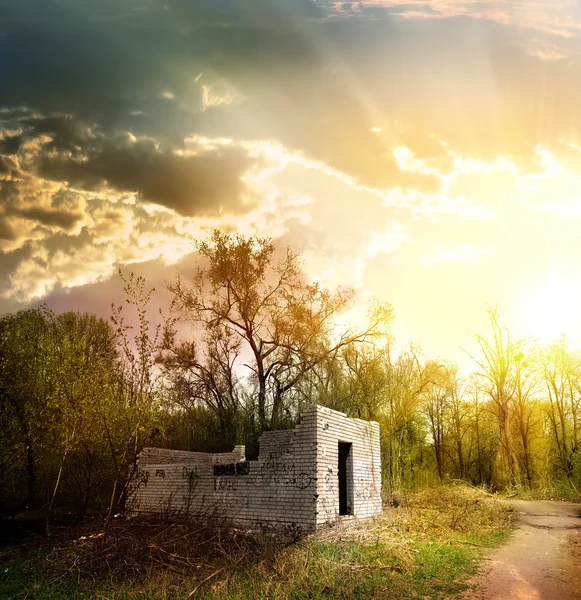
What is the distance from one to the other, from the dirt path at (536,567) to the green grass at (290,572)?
1.25ft

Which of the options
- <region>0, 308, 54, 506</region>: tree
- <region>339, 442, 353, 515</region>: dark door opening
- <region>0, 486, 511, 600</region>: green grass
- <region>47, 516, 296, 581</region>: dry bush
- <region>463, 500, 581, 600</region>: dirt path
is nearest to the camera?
<region>0, 486, 511, 600</region>: green grass

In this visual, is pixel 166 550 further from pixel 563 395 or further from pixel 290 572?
pixel 563 395

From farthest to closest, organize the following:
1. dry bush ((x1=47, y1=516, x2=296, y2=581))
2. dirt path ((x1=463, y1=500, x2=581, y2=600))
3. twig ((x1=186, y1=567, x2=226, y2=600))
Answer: dry bush ((x1=47, y1=516, x2=296, y2=581))
dirt path ((x1=463, y1=500, x2=581, y2=600))
twig ((x1=186, y1=567, x2=226, y2=600))

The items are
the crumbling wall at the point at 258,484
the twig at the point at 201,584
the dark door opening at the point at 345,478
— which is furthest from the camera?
the dark door opening at the point at 345,478

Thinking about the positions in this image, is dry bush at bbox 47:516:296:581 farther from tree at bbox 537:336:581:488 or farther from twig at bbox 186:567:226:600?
tree at bbox 537:336:581:488

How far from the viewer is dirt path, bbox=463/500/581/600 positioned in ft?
22.9

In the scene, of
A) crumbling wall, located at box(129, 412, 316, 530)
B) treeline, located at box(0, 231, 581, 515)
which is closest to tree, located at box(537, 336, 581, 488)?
treeline, located at box(0, 231, 581, 515)

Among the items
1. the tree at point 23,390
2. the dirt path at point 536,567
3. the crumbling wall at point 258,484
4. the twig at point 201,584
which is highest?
the tree at point 23,390

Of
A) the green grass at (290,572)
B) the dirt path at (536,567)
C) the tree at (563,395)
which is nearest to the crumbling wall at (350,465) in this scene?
the green grass at (290,572)

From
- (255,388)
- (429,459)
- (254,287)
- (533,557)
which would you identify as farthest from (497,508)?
(429,459)

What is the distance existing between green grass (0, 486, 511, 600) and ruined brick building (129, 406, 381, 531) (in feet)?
2.98

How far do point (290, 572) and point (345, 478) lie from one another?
509 centimetres

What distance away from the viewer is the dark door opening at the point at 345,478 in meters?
11.8

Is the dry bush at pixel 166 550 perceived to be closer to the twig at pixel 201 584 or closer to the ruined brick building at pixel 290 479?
the twig at pixel 201 584
